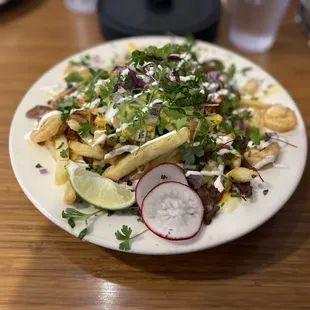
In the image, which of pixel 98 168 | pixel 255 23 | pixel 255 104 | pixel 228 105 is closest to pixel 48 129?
pixel 98 168

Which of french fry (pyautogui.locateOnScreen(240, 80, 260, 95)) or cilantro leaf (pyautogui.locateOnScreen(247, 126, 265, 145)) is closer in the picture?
cilantro leaf (pyautogui.locateOnScreen(247, 126, 265, 145))

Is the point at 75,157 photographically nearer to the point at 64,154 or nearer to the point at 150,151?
the point at 64,154

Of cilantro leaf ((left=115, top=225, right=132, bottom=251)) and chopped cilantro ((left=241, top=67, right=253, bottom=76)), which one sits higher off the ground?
chopped cilantro ((left=241, top=67, right=253, bottom=76))

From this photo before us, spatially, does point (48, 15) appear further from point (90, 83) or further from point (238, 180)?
point (238, 180)

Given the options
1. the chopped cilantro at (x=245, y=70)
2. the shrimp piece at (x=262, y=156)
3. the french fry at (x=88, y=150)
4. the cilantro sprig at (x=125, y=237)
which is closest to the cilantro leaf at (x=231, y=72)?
the chopped cilantro at (x=245, y=70)

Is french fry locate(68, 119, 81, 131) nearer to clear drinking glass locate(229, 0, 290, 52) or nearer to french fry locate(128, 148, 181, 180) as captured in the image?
french fry locate(128, 148, 181, 180)

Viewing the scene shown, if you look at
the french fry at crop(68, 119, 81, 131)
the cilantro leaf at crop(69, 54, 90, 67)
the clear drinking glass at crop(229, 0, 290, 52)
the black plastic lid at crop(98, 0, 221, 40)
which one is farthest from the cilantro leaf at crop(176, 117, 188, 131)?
the clear drinking glass at crop(229, 0, 290, 52)

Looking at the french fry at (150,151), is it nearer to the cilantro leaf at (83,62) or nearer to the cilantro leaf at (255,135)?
the cilantro leaf at (255,135)
